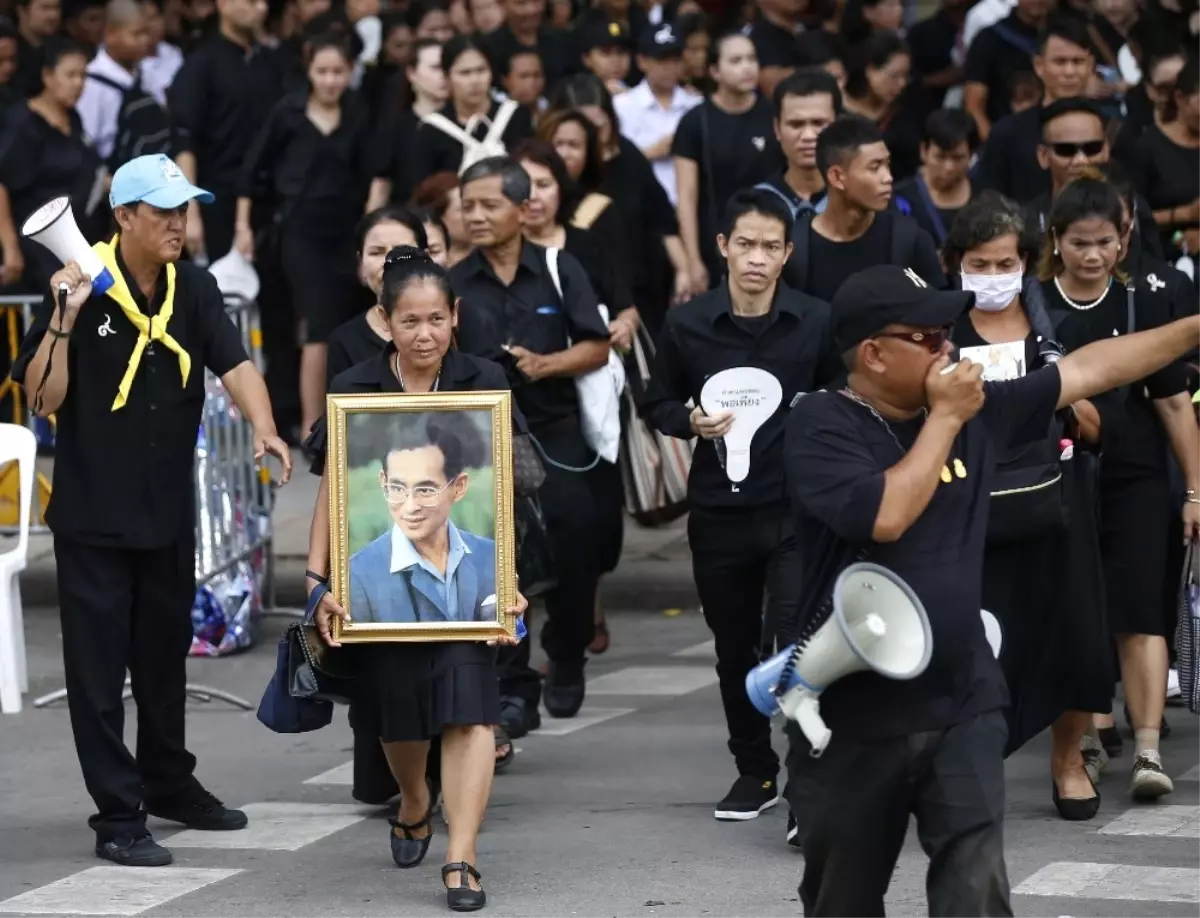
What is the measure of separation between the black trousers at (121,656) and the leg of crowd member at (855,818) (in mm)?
2967

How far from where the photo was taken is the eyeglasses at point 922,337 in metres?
5.25

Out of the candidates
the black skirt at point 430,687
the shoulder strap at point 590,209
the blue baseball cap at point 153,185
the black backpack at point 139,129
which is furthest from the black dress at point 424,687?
the black backpack at point 139,129

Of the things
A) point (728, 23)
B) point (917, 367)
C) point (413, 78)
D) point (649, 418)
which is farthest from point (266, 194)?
point (917, 367)

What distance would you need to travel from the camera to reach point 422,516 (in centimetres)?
712

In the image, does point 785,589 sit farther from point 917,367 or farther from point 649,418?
point 917,367

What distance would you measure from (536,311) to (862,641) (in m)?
4.23

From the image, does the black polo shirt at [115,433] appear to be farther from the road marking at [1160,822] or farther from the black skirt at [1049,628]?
the road marking at [1160,822]

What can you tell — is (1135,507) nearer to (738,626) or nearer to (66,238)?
(738,626)

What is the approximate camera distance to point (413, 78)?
13617 mm

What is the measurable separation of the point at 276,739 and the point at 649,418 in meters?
2.33

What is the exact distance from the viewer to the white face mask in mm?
7605

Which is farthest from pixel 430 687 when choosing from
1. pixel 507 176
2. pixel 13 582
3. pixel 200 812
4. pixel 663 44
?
pixel 663 44

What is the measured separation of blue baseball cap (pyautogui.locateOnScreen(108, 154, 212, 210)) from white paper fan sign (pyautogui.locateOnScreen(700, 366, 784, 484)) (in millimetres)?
1776

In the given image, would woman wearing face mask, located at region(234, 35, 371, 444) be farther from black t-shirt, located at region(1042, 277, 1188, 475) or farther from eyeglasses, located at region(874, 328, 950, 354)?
eyeglasses, located at region(874, 328, 950, 354)
